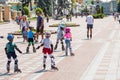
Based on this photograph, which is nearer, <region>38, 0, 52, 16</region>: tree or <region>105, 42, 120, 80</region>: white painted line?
<region>105, 42, 120, 80</region>: white painted line

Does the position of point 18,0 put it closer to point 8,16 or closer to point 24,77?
point 8,16

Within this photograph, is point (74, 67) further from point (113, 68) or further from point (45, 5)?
point (45, 5)

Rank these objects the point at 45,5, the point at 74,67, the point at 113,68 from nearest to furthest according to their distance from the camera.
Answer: the point at 113,68 < the point at 74,67 < the point at 45,5

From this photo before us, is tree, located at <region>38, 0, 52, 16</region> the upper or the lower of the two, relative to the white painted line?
upper

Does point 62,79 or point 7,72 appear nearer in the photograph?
Answer: point 62,79

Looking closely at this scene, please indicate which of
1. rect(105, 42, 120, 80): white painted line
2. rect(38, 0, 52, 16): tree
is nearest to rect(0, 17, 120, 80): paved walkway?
rect(105, 42, 120, 80): white painted line

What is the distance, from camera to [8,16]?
81.1 meters

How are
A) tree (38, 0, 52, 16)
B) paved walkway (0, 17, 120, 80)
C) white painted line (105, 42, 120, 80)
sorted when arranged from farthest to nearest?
tree (38, 0, 52, 16)
paved walkway (0, 17, 120, 80)
white painted line (105, 42, 120, 80)

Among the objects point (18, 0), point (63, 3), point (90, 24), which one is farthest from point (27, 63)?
point (63, 3)

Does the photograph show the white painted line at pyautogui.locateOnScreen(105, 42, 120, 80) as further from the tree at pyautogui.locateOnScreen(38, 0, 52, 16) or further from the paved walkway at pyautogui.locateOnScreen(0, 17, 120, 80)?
the tree at pyautogui.locateOnScreen(38, 0, 52, 16)

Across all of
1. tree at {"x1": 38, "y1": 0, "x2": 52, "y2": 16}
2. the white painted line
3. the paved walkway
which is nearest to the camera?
the white painted line

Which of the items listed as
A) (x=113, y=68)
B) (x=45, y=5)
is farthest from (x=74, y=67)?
(x=45, y=5)

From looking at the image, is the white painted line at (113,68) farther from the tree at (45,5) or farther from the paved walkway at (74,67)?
the tree at (45,5)

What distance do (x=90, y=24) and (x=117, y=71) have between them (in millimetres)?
16176
